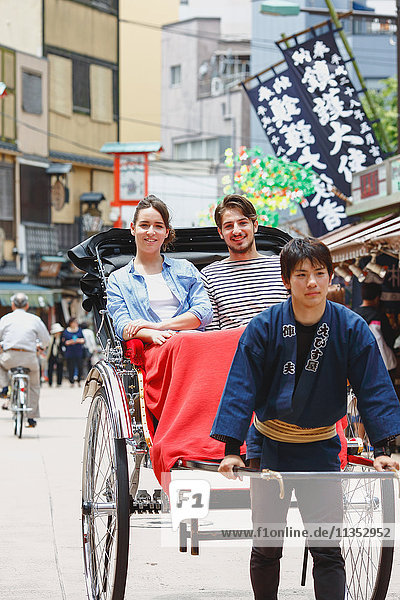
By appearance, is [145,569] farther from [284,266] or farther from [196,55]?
[196,55]

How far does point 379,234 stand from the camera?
37.7ft

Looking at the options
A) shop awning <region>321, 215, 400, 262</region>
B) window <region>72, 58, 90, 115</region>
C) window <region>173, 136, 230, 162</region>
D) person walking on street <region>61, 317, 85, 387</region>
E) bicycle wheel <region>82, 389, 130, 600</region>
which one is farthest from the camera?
window <region>173, 136, 230, 162</region>

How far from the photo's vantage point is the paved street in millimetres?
5562

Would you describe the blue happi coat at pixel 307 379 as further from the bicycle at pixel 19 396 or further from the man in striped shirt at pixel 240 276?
the bicycle at pixel 19 396

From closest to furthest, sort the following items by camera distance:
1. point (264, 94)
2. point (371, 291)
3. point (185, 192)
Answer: point (371, 291) → point (264, 94) → point (185, 192)

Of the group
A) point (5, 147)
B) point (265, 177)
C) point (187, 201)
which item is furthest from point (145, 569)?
point (187, 201)

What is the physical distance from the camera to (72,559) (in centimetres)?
634

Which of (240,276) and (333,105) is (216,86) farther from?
(240,276)

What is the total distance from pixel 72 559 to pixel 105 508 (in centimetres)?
161

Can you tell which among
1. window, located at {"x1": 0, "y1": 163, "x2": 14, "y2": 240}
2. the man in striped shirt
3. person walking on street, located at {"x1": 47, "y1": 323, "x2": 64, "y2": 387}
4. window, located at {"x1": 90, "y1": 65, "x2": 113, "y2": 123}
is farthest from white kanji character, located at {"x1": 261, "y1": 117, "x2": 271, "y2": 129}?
window, located at {"x1": 90, "y1": 65, "x2": 113, "y2": 123}

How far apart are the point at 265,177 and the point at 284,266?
15.1 meters

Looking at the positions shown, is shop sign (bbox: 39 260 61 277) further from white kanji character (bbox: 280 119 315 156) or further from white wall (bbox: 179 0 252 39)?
white kanji character (bbox: 280 119 315 156)

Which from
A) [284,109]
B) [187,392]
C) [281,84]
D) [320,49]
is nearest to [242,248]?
[187,392]

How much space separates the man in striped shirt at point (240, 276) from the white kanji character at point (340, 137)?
11463 mm
